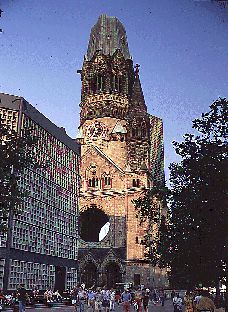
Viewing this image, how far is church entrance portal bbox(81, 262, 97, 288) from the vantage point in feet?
245

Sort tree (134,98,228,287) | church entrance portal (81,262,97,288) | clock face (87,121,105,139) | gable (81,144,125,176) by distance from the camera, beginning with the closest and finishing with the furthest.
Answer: tree (134,98,228,287)
church entrance portal (81,262,97,288)
gable (81,144,125,176)
clock face (87,121,105,139)

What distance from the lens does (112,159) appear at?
271 feet

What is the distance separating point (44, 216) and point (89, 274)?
102 ft

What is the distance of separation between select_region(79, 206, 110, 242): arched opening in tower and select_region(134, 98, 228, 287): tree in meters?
46.4

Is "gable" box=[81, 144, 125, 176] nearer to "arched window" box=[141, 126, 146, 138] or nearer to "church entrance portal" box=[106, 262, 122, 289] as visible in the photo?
"arched window" box=[141, 126, 146, 138]

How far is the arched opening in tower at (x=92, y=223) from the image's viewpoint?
78750mm

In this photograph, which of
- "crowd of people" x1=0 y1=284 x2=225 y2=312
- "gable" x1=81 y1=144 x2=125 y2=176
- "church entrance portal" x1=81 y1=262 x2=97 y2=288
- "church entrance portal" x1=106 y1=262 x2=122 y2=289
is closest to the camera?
"crowd of people" x1=0 y1=284 x2=225 y2=312

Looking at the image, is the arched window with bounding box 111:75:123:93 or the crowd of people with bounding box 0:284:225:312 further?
the arched window with bounding box 111:75:123:93

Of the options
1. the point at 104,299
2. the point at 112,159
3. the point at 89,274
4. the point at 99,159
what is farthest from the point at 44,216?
the point at 112,159

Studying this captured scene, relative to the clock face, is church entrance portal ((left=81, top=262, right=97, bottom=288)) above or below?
below

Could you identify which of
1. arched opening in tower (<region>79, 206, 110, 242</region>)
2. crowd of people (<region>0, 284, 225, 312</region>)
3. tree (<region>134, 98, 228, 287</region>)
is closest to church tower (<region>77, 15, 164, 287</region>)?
arched opening in tower (<region>79, 206, 110, 242</region>)

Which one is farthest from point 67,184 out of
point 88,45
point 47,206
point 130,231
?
point 88,45

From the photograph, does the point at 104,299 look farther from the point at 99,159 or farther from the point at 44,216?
the point at 99,159

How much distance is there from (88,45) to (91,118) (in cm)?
1729
